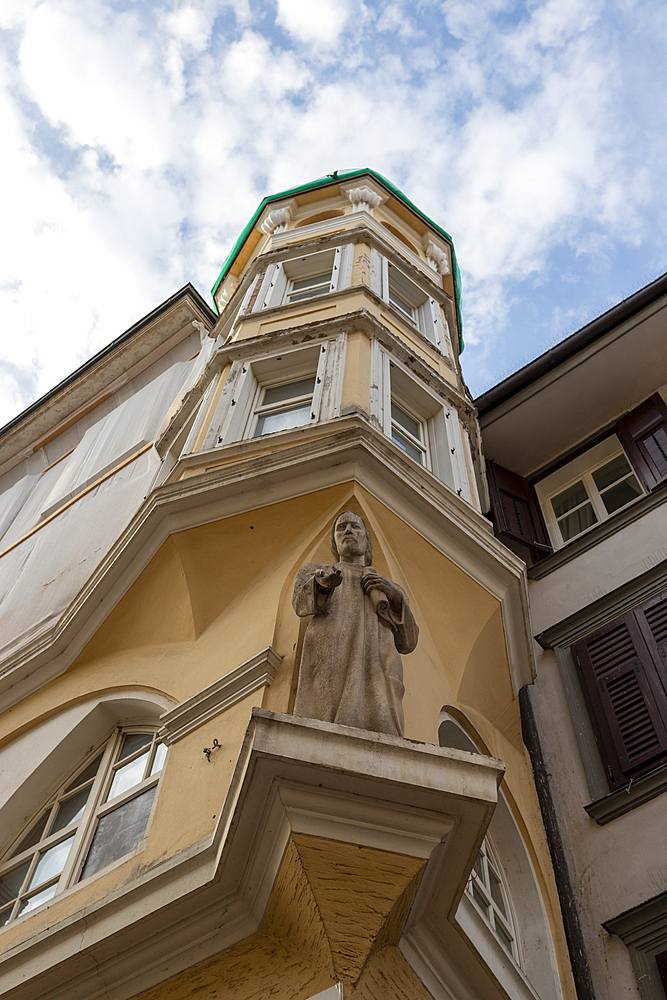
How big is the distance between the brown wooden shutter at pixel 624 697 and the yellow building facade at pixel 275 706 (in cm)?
88

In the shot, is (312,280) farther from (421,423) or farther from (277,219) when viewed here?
(421,423)

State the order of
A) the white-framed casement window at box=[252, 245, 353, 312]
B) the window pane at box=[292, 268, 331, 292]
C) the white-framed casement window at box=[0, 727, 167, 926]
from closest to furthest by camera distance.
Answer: the white-framed casement window at box=[0, 727, 167, 926]
the white-framed casement window at box=[252, 245, 353, 312]
the window pane at box=[292, 268, 331, 292]

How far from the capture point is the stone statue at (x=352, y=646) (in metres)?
5.56

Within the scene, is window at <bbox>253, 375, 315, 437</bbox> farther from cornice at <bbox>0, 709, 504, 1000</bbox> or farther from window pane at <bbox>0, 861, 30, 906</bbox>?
cornice at <bbox>0, 709, 504, 1000</bbox>

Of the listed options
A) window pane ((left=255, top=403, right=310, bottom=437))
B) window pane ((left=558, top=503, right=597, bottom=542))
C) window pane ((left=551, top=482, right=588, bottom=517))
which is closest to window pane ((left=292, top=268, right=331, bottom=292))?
window pane ((left=255, top=403, right=310, bottom=437))

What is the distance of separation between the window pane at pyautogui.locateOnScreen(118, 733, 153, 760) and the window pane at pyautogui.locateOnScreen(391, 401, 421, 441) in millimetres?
4608

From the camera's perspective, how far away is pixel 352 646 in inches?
235

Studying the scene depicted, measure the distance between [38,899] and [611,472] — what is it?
9224 millimetres

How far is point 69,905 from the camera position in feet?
19.6

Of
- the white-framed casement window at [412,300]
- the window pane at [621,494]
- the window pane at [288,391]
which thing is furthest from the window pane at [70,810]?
the white-framed casement window at [412,300]

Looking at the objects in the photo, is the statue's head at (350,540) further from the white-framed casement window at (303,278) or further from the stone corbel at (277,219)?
the stone corbel at (277,219)

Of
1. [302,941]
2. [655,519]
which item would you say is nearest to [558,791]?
[655,519]

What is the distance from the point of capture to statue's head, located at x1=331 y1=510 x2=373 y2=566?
682 centimetres

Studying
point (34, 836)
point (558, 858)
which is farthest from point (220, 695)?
point (558, 858)
